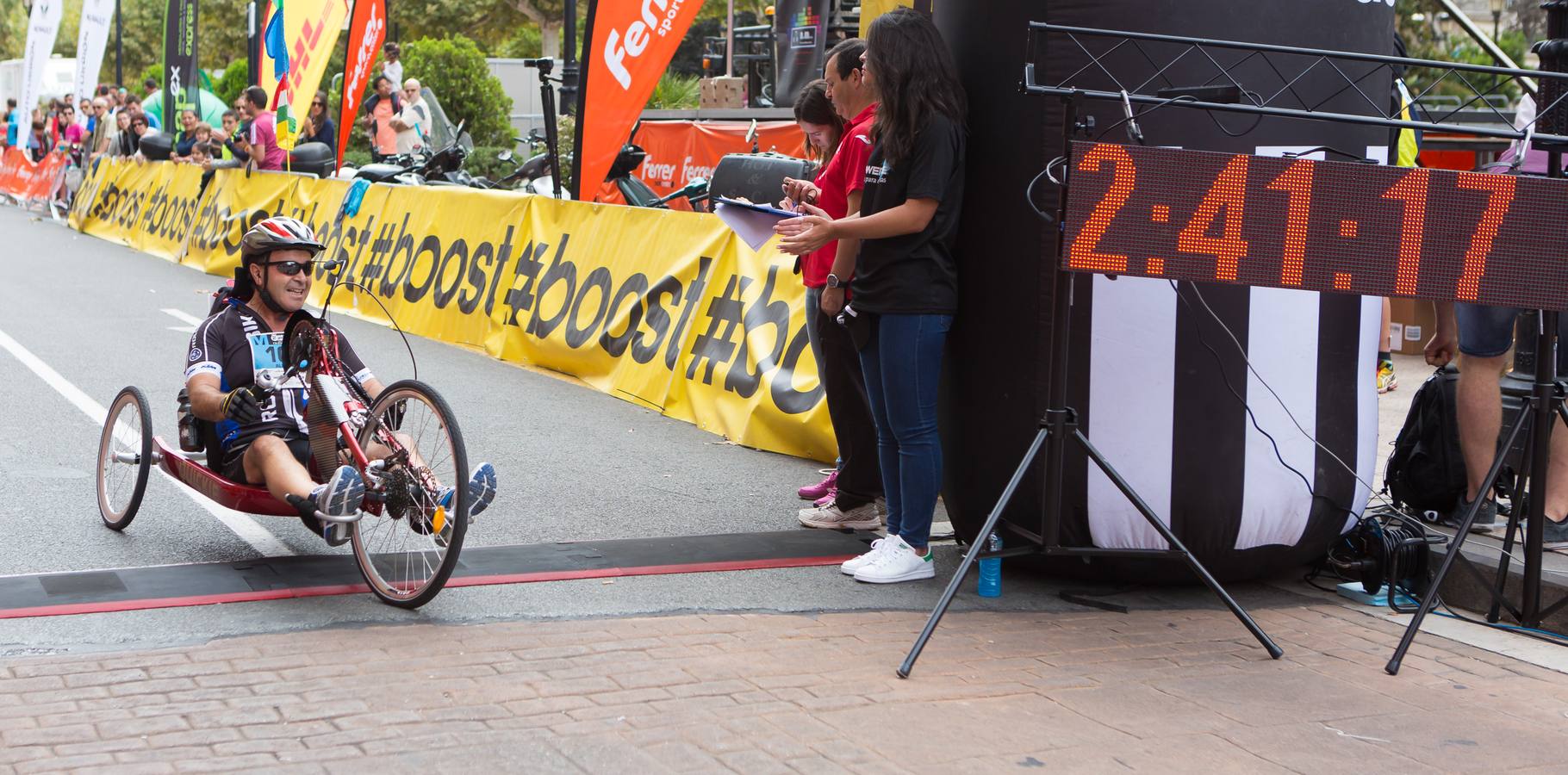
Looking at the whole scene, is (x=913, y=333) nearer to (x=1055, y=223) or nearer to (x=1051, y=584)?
(x=1055, y=223)

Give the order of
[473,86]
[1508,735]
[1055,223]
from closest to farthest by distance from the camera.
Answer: [1508,735], [1055,223], [473,86]

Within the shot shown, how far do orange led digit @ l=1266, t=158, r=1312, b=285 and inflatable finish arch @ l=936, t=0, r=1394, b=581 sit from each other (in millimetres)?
648

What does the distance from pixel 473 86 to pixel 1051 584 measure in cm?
2704

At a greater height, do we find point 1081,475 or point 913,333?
point 913,333

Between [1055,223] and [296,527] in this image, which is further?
[296,527]

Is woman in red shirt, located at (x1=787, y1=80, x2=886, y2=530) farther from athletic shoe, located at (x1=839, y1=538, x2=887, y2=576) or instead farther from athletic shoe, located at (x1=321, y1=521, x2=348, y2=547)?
athletic shoe, located at (x1=321, y1=521, x2=348, y2=547)

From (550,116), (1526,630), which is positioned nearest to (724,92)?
(550,116)

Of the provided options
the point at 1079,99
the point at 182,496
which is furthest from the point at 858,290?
the point at 182,496

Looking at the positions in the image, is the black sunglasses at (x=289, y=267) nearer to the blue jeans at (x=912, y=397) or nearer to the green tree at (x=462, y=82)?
the blue jeans at (x=912, y=397)

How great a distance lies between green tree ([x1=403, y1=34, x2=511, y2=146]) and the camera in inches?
1214

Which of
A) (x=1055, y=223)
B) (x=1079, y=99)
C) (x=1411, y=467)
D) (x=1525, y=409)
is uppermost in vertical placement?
(x=1079, y=99)

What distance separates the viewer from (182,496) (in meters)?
7.14

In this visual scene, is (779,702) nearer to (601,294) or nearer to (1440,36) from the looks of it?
(601,294)

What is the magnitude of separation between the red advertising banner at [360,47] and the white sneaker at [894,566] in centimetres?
1238
